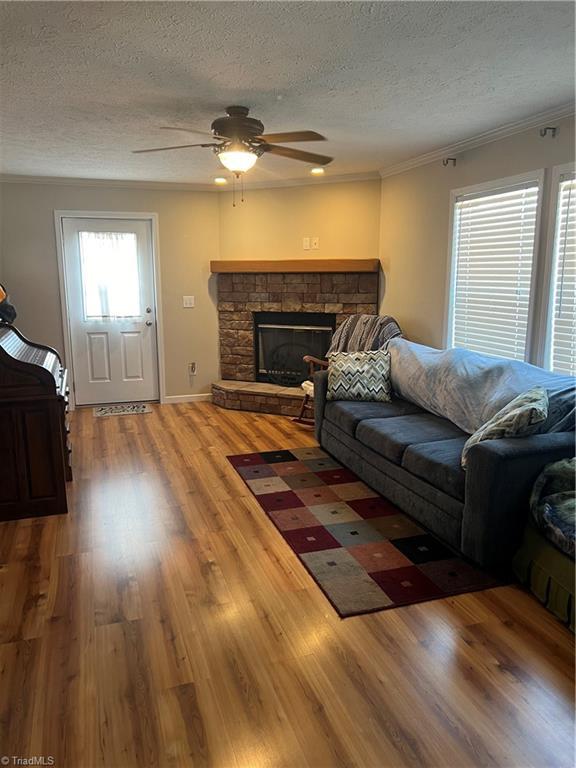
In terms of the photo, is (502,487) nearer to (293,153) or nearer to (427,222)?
(293,153)

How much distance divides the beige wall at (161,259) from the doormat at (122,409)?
0.38 m

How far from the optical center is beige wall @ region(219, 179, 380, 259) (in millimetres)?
5430

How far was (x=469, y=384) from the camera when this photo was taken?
3439 millimetres

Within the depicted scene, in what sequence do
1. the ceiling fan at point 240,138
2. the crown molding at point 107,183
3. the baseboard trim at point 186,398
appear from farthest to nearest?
the baseboard trim at point 186,398
the crown molding at point 107,183
the ceiling fan at point 240,138

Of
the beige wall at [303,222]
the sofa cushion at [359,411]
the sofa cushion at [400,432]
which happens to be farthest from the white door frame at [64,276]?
the sofa cushion at [400,432]

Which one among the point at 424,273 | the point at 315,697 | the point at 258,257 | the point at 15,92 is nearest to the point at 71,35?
the point at 15,92

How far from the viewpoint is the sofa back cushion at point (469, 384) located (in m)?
2.76

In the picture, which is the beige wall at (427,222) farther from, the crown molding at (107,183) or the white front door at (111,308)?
the white front door at (111,308)

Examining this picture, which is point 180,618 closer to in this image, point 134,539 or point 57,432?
point 134,539

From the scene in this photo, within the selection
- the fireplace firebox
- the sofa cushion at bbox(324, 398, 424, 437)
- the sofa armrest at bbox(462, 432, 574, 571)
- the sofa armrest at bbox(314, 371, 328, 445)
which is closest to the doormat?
the fireplace firebox

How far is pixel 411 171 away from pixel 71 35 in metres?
3.35

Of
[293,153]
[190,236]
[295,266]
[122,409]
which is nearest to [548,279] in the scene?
[293,153]

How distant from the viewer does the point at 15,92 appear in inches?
112

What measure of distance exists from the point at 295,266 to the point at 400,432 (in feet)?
9.10
